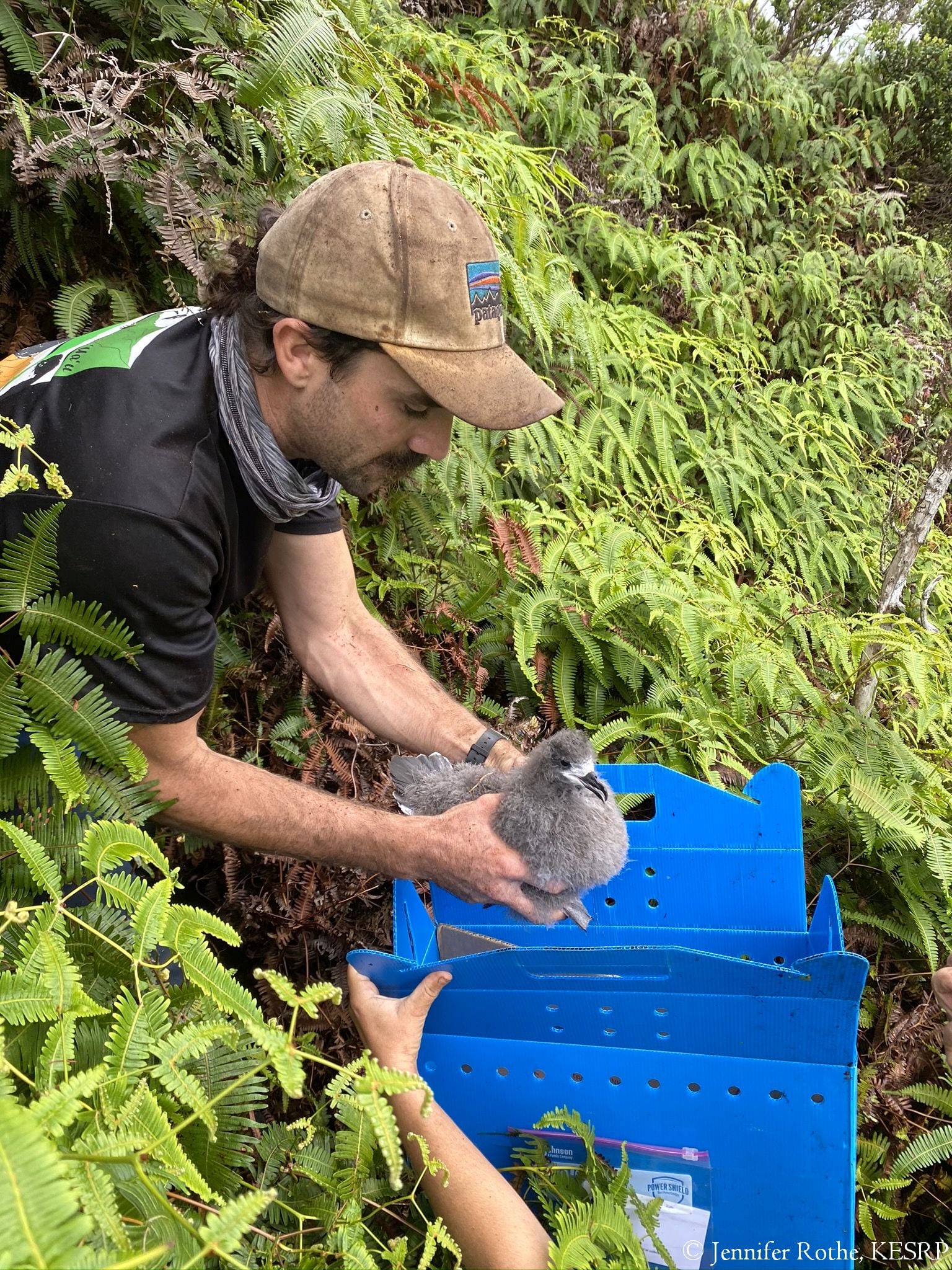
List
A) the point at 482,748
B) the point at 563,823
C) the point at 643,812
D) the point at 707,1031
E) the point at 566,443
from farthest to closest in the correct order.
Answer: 1. the point at 566,443
2. the point at 643,812
3. the point at 482,748
4. the point at 563,823
5. the point at 707,1031

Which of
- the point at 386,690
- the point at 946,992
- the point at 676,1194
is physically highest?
the point at 946,992

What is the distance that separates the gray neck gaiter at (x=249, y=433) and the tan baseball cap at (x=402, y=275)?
0.18 metres

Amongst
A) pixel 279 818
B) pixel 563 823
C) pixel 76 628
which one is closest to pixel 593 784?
pixel 563 823

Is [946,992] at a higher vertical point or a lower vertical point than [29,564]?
lower

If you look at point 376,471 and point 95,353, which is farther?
point 376,471

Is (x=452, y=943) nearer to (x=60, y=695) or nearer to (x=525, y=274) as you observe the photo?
(x=60, y=695)

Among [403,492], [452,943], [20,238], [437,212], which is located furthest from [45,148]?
[452,943]

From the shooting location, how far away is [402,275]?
7.06ft

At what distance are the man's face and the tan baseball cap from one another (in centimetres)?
9

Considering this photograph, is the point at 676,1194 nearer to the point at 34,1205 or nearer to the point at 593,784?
the point at 593,784

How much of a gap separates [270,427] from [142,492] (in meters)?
0.49

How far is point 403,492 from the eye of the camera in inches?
157

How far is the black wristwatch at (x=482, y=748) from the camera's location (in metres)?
2.83

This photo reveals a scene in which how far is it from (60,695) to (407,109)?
177 inches
